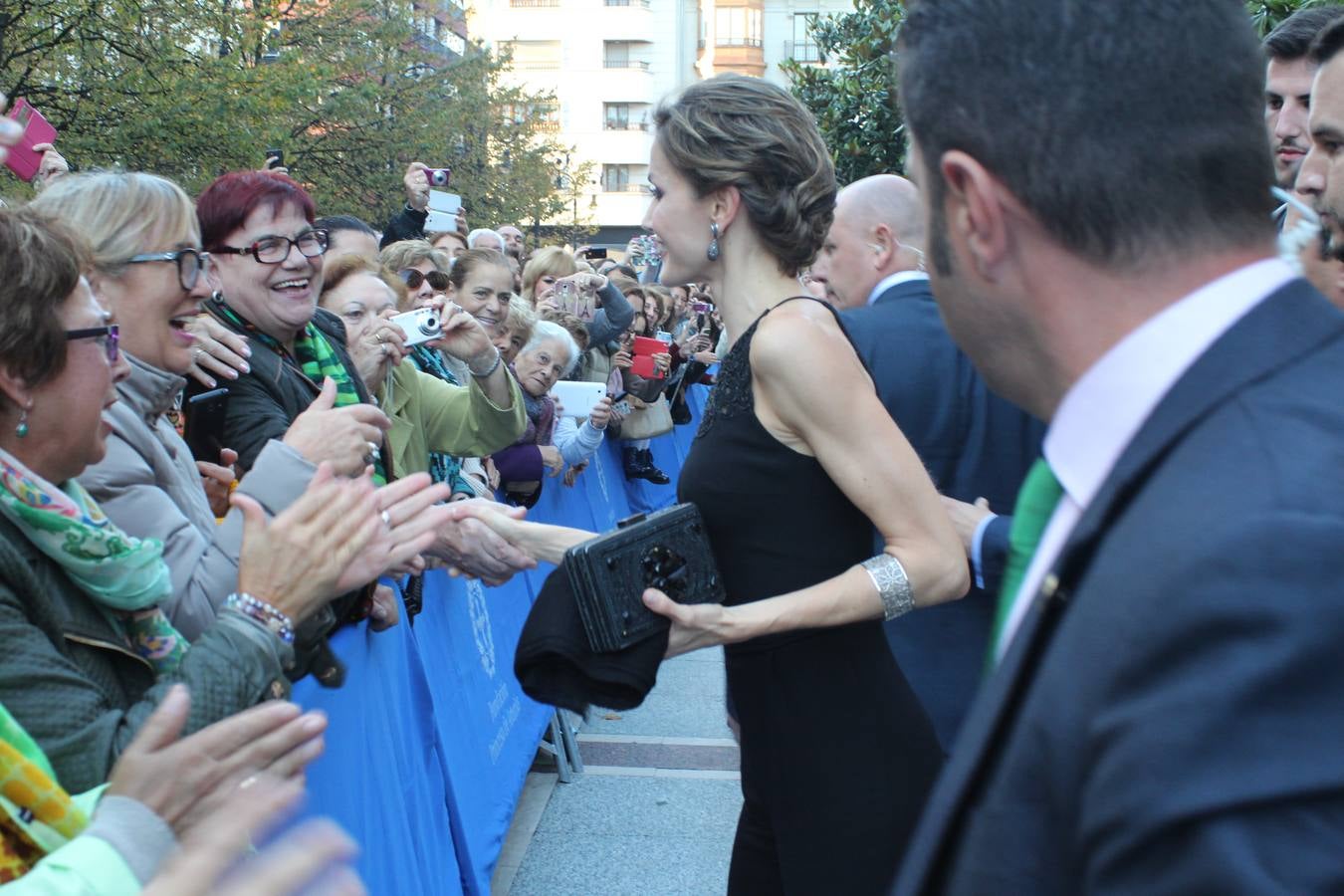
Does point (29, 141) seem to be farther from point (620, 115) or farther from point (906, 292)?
point (620, 115)

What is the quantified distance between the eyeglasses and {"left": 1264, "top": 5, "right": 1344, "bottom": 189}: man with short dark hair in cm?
343

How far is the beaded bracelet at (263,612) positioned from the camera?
7.40 feet

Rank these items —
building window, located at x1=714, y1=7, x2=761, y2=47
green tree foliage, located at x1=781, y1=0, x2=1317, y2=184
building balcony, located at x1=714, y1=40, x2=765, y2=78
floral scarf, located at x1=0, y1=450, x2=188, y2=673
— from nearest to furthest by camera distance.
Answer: floral scarf, located at x1=0, y1=450, x2=188, y2=673, green tree foliage, located at x1=781, y1=0, x2=1317, y2=184, building balcony, located at x1=714, y1=40, x2=765, y2=78, building window, located at x1=714, y1=7, x2=761, y2=47

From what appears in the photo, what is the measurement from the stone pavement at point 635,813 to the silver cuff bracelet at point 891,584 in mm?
2428

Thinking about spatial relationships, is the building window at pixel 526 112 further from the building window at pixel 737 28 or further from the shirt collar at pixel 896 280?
the shirt collar at pixel 896 280

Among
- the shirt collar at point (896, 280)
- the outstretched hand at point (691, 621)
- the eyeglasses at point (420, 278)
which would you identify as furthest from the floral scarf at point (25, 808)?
the eyeglasses at point (420, 278)

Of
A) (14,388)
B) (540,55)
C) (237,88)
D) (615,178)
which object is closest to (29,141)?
(14,388)

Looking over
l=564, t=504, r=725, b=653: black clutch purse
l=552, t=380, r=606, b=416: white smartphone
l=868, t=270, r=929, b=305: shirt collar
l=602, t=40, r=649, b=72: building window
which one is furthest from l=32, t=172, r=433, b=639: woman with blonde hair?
l=602, t=40, r=649, b=72: building window

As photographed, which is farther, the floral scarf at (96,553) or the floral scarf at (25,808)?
the floral scarf at (96,553)

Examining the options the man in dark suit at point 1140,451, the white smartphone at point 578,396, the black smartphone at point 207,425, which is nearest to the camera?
the man in dark suit at point 1140,451

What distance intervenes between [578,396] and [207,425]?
4.31 metres

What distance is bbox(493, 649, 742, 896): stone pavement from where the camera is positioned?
4.65 m

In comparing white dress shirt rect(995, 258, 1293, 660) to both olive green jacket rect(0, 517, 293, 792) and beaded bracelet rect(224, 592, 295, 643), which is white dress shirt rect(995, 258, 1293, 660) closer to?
olive green jacket rect(0, 517, 293, 792)

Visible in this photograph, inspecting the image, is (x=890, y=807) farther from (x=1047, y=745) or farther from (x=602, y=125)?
(x=602, y=125)
